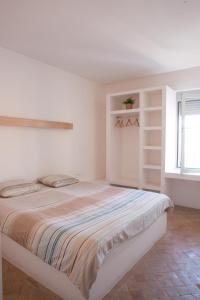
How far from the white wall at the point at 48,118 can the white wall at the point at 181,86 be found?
1166mm

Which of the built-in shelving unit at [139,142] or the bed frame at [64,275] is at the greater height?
the built-in shelving unit at [139,142]

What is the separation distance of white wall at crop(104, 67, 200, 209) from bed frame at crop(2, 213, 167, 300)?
1.76 meters

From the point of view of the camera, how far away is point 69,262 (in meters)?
1.54

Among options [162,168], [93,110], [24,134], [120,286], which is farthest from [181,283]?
[93,110]

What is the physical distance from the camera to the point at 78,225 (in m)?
1.81

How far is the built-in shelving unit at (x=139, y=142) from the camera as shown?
365 centimetres

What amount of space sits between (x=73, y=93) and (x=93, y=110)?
62 cm

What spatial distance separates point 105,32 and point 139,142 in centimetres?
199

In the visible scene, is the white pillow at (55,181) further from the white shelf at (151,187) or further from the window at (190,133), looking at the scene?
the window at (190,133)

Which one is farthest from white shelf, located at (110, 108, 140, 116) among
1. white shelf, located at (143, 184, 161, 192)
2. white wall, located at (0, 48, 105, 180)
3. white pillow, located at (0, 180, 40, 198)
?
white pillow, located at (0, 180, 40, 198)

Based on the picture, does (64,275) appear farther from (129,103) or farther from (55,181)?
(129,103)

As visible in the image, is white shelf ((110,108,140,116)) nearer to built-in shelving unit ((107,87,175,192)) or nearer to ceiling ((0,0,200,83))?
built-in shelving unit ((107,87,175,192))

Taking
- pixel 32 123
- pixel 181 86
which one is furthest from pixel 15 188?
pixel 181 86

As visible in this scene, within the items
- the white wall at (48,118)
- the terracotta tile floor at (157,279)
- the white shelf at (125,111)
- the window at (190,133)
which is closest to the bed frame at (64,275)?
the terracotta tile floor at (157,279)
